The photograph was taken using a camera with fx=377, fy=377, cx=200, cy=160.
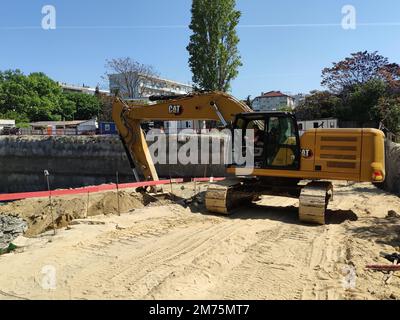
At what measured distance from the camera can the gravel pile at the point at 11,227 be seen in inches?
362

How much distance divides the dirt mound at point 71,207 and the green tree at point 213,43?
17.0 metres

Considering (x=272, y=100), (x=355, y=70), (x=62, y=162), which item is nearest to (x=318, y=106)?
(x=355, y=70)

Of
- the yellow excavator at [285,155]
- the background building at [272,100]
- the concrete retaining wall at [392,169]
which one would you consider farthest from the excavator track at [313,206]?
the background building at [272,100]

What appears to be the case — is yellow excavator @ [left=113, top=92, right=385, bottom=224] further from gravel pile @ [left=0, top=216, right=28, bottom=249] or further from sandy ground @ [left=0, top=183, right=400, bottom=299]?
gravel pile @ [left=0, top=216, right=28, bottom=249]

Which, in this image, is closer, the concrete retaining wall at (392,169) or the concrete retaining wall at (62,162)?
the concrete retaining wall at (392,169)

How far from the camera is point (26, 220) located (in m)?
10.9

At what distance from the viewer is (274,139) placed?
28.4 feet

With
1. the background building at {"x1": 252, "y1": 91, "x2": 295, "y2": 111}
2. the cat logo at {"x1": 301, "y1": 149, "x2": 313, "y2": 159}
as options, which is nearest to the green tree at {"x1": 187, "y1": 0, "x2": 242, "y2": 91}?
the cat logo at {"x1": 301, "y1": 149, "x2": 313, "y2": 159}

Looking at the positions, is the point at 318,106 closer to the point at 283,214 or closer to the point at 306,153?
the point at 283,214

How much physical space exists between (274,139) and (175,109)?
299cm

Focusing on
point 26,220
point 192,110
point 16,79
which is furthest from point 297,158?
point 16,79

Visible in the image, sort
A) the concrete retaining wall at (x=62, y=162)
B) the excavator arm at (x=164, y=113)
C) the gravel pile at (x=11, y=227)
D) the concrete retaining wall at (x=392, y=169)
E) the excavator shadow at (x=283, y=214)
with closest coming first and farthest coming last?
the excavator shadow at (x=283, y=214), the gravel pile at (x=11, y=227), the excavator arm at (x=164, y=113), the concrete retaining wall at (x=392, y=169), the concrete retaining wall at (x=62, y=162)

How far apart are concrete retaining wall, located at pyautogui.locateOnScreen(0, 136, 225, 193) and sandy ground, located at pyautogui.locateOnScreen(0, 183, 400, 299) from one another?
1217 cm

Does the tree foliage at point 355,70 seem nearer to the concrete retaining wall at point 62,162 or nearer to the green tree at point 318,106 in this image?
the green tree at point 318,106
